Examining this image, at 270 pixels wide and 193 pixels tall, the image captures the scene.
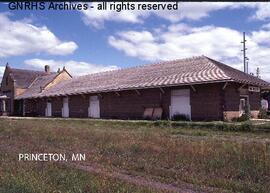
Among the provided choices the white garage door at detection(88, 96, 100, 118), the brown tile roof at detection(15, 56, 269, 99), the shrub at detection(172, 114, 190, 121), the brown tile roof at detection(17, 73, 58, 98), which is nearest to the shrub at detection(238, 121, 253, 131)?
the brown tile roof at detection(15, 56, 269, 99)

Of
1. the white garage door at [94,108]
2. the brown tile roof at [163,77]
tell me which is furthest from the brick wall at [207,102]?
the white garage door at [94,108]

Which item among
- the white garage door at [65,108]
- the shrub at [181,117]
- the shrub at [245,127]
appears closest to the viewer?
the shrub at [245,127]

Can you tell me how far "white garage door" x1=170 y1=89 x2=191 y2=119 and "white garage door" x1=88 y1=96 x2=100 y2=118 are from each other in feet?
31.0

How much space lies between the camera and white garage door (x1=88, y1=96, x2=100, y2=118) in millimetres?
34691

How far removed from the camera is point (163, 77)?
29.1 metres

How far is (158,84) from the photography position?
27266 mm

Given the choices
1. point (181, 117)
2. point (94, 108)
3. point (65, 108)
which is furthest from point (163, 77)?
point (65, 108)

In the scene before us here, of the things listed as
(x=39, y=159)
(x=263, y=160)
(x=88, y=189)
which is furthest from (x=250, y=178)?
(x=39, y=159)

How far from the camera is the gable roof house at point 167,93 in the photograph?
2473cm

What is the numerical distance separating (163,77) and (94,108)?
867 cm

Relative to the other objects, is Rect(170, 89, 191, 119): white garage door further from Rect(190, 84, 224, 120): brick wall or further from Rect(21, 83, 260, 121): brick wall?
Rect(190, 84, 224, 120): brick wall

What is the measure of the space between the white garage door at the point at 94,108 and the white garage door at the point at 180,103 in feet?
31.0

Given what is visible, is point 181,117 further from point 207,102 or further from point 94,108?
point 94,108

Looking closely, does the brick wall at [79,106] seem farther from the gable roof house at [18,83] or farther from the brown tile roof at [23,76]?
the brown tile roof at [23,76]
